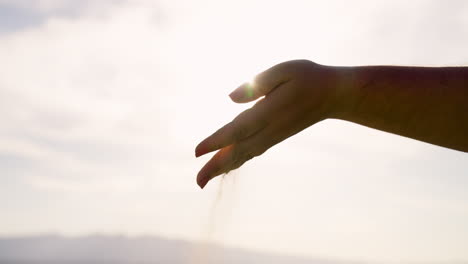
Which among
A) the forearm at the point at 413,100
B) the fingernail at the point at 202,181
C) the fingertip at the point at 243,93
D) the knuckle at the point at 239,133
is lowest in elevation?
the fingernail at the point at 202,181

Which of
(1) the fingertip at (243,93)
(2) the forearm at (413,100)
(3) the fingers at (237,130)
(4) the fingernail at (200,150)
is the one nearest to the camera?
(2) the forearm at (413,100)

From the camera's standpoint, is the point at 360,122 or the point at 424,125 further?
the point at 360,122

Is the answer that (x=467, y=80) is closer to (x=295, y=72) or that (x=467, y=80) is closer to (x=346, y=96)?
(x=346, y=96)

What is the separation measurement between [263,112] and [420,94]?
5.35ft

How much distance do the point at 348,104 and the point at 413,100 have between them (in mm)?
666

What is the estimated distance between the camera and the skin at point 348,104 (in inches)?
195

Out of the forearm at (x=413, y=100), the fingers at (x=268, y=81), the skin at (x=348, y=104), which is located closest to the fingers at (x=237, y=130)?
the skin at (x=348, y=104)

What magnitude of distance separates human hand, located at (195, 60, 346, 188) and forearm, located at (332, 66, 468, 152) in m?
0.25

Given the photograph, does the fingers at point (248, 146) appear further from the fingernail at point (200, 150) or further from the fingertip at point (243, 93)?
the fingertip at point (243, 93)

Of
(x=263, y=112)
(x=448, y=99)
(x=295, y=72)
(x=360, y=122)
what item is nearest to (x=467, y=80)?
(x=448, y=99)

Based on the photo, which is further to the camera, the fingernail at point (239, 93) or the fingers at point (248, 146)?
the fingernail at point (239, 93)

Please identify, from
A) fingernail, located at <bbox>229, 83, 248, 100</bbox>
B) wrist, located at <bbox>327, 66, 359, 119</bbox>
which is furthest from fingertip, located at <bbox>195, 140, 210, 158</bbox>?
wrist, located at <bbox>327, 66, 359, 119</bbox>

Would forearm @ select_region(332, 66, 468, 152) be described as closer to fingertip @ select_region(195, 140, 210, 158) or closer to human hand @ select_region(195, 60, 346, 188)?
human hand @ select_region(195, 60, 346, 188)

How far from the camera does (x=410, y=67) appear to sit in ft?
16.8
